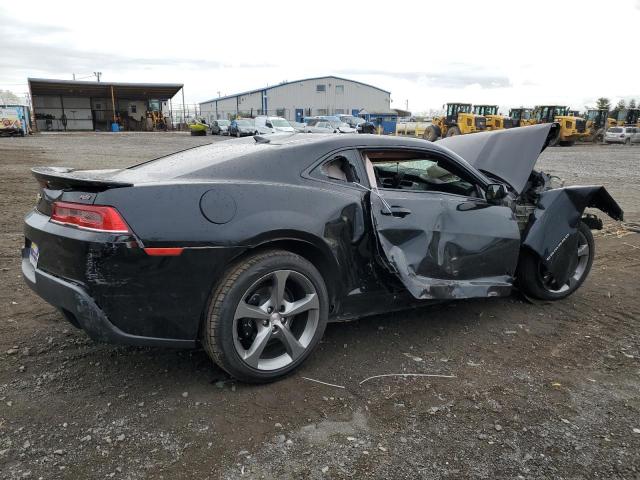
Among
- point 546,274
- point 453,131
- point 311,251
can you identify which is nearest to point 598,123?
point 453,131

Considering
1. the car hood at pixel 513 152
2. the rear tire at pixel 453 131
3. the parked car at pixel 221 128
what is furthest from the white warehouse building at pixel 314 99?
the car hood at pixel 513 152

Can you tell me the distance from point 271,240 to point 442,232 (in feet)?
4.48

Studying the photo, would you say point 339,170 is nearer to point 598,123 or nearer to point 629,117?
point 598,123

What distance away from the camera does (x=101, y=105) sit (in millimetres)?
55531

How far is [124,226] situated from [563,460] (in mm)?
2504

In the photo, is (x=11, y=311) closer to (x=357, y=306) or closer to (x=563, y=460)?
(x=357, y=306)

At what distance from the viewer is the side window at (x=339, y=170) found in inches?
128

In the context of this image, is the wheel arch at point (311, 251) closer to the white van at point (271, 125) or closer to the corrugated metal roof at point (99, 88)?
the white van at point (271, 125)

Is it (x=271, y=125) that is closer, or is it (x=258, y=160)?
(x=258, y=160)

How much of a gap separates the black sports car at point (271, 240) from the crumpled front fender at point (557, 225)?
0.01 m

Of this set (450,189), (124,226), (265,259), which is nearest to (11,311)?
(124,226)

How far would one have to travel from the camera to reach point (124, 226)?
101 inches

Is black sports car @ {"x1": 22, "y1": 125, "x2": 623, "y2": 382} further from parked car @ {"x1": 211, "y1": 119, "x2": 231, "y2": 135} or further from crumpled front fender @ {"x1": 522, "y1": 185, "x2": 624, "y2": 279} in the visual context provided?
parked car @ {"x1": 211, "y1": 119, "x2": 231, "y2": 135}

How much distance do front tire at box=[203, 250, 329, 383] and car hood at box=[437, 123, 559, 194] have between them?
2201 millimetres
